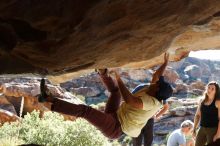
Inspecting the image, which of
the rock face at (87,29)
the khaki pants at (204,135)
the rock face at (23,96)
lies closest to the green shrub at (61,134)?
the rock face at (23,96)

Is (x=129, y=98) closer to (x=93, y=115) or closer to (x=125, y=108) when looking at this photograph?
(x=125, y=108)

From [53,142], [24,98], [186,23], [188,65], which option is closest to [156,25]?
[186,23]

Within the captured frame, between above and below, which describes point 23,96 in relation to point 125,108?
below

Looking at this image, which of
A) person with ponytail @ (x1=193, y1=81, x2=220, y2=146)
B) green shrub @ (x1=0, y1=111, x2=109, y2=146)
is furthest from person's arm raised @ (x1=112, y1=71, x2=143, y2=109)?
green shrub @ (x1=0, y1=111, x2=109, y2=146)

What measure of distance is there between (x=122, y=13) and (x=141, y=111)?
2563 mm

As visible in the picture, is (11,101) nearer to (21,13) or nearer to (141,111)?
(141,111)

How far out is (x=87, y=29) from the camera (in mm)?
4840

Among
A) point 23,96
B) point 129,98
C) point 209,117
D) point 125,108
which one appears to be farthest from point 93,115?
point 23,96

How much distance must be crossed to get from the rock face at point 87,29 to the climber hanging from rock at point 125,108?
1.79ft

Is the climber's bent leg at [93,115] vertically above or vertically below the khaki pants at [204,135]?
above

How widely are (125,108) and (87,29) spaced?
2348 mm

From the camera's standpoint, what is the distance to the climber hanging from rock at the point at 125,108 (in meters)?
6.55

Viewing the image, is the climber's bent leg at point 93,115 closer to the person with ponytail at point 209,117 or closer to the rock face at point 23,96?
the person with ponytail at point 209,117

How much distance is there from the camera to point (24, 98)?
25.6 m
